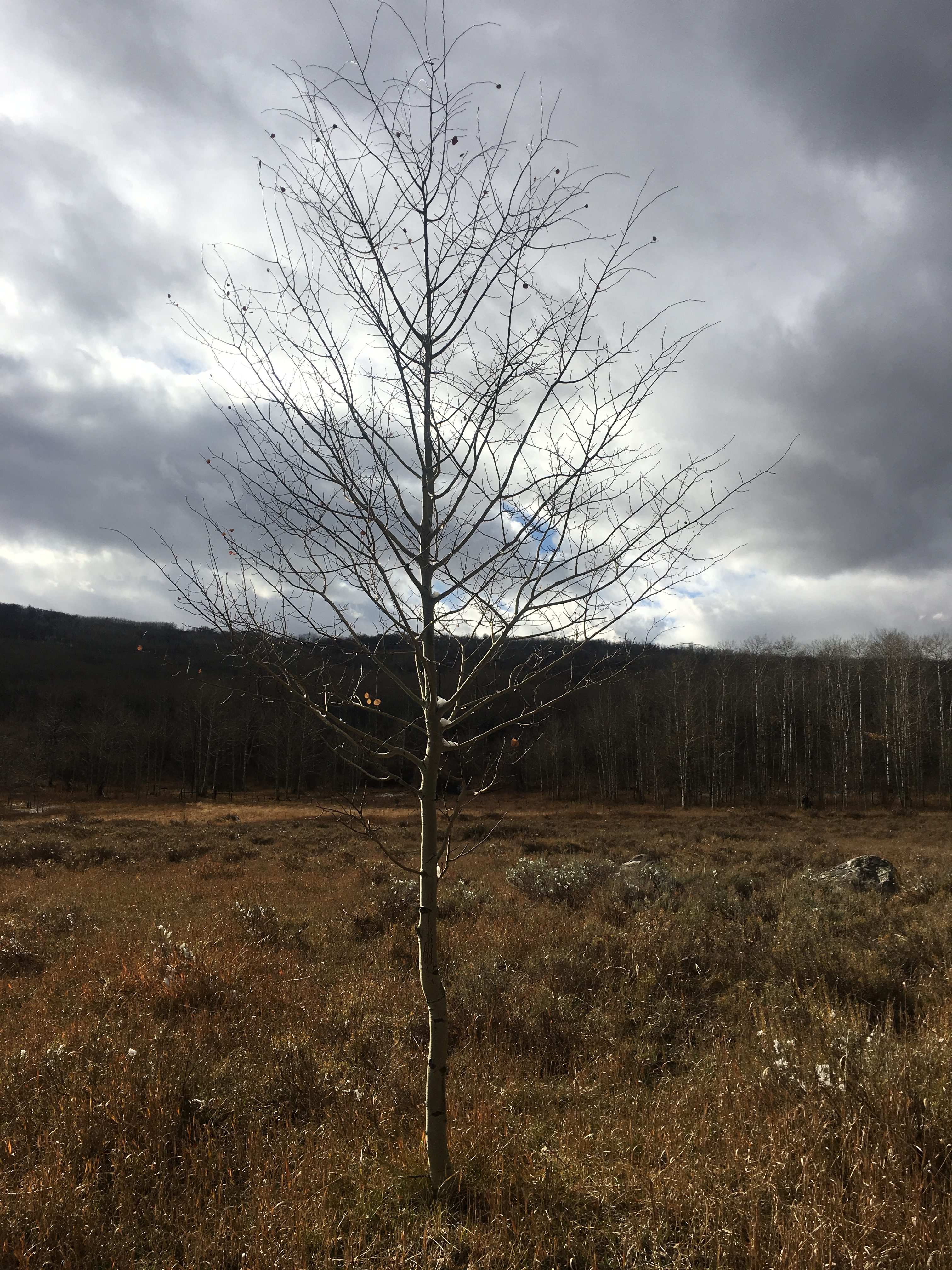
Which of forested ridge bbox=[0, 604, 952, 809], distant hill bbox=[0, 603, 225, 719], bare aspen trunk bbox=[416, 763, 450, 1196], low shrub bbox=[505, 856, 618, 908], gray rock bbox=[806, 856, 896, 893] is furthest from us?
distant hill bbox=[0, 603, 225, 719]

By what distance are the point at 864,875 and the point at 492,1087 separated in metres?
10.1

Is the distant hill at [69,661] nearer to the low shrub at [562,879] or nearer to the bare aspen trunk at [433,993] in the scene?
the low shrub at [562,879]

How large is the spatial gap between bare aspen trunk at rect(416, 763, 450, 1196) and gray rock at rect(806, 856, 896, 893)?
1021 centimetres

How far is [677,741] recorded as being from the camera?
4972 cm

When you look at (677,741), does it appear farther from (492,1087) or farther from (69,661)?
(69,661)

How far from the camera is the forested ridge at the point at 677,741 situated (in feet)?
160

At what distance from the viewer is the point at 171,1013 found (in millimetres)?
5301

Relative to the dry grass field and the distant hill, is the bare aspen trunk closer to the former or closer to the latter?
the dry grass field

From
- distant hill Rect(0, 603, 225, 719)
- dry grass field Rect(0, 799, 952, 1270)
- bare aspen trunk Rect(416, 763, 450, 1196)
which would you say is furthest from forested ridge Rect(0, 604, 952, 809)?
bare aspen trunk Rect(416, 763, 450, 1196)

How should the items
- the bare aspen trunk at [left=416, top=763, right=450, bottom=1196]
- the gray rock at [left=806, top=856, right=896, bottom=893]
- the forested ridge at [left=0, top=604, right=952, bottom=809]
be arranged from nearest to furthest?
the bare aspen trunk at [left=416, top=763, right=450, bottom=1196] → the gray rock at [left=806, top=856, right=896, bottom=893] → the forested ridge at [left=0, top=604, right=952, bottom=809]

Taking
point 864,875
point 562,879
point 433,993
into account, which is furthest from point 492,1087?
point 864,875

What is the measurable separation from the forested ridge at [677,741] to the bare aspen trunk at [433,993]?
36.4 m

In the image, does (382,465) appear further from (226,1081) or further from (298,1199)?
(226,1081)

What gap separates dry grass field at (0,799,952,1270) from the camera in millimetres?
2758
